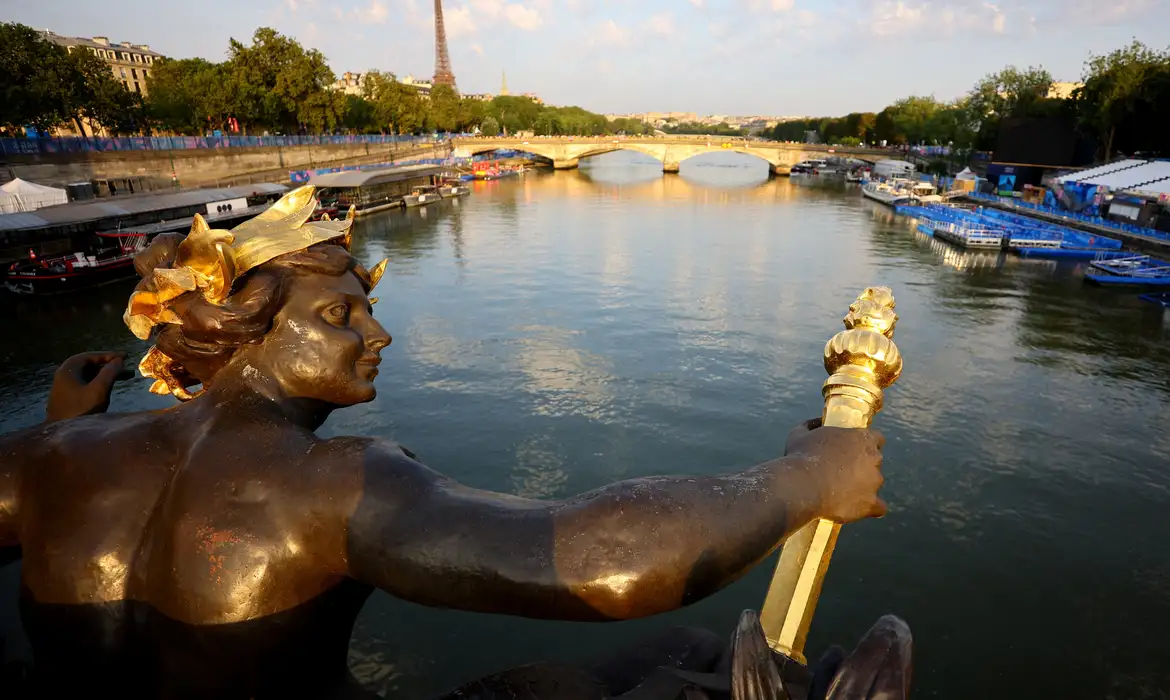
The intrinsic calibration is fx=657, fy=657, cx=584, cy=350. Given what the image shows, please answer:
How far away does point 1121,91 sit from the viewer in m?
41.2

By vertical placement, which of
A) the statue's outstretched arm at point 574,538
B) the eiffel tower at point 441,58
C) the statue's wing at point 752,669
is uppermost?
the eiffel tower at point 441,58

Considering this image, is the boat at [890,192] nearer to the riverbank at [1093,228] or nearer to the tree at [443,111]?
the riverbank at [1093,228]

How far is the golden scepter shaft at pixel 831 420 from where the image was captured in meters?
1.84

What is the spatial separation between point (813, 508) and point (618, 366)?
16.7 m

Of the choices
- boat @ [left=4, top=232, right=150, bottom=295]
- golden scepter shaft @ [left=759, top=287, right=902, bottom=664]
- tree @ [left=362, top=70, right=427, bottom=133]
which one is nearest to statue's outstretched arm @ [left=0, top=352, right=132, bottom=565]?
golden scepter shaft @ [left=759, top=287, right=902, bottom=664]

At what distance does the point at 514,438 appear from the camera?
14.3m

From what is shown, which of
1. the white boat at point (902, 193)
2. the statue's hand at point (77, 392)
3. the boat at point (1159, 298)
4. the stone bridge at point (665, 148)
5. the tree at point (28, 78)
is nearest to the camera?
the statue's hand at point (77, 392)

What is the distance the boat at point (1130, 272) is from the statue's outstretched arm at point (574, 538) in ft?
108

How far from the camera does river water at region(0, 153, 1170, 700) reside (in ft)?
28.9


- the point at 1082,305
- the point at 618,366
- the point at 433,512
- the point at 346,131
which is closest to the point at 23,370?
the point at 618,366

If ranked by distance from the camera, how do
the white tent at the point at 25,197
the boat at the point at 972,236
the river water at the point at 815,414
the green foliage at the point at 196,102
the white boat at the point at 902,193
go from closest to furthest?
the river water at the point at 815,414 → the white tent at the point at 25,197 → the boat at the point at 972,236 → the green foliage at the point at 196,102 → the white boat at the point at 902,193

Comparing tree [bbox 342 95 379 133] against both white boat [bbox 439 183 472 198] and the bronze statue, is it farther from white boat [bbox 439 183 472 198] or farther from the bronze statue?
the bronze statue

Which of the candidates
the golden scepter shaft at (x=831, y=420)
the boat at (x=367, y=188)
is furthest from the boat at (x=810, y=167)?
the golden scepter shaft at (x=831, y=420)

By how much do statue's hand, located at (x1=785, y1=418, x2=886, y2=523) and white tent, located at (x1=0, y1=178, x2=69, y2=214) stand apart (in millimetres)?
34744
